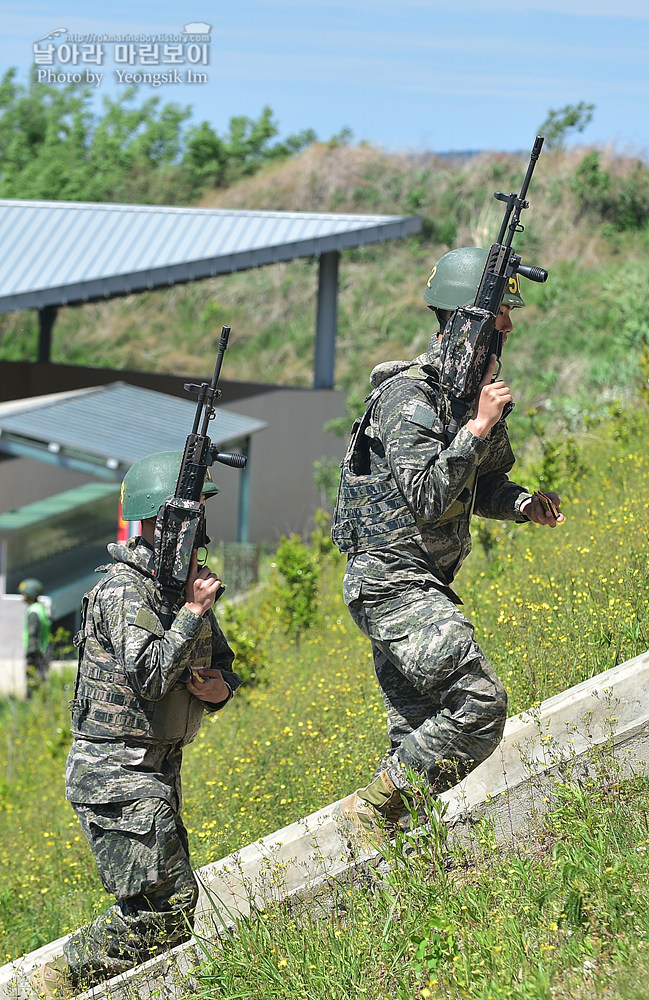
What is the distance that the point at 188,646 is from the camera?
3742 mm

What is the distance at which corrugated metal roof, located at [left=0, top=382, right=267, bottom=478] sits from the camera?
12227 mm

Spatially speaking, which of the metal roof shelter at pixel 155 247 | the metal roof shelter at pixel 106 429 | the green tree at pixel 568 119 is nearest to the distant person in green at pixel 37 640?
the metal roof shelter at pixel 106 429

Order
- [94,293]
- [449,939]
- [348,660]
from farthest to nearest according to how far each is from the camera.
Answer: [94,293] < [348,660] < [449,939]

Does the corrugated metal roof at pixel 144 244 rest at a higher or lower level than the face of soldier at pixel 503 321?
lower

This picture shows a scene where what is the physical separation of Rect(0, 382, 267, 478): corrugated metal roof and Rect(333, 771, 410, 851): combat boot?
845cm

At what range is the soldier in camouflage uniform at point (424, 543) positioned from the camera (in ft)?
11.8

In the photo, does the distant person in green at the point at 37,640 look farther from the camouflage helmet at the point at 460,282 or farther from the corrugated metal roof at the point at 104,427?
the camouflage helmet at the point at 460,282

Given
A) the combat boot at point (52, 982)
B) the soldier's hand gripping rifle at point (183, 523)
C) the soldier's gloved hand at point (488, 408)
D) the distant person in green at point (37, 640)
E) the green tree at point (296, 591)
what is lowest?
the distant person in green at point (37, 640)

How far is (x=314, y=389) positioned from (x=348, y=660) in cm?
1145

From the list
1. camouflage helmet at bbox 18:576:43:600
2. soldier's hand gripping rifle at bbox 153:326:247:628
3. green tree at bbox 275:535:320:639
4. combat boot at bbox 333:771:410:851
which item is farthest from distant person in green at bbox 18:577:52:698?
combat boot at bbox 333:771:410:851

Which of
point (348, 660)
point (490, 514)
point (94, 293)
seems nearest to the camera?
point (490, 514)

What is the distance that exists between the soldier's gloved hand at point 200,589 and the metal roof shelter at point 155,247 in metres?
13.5

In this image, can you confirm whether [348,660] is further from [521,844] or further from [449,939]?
[449,939]

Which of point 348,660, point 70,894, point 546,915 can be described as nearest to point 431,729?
point 546,915
